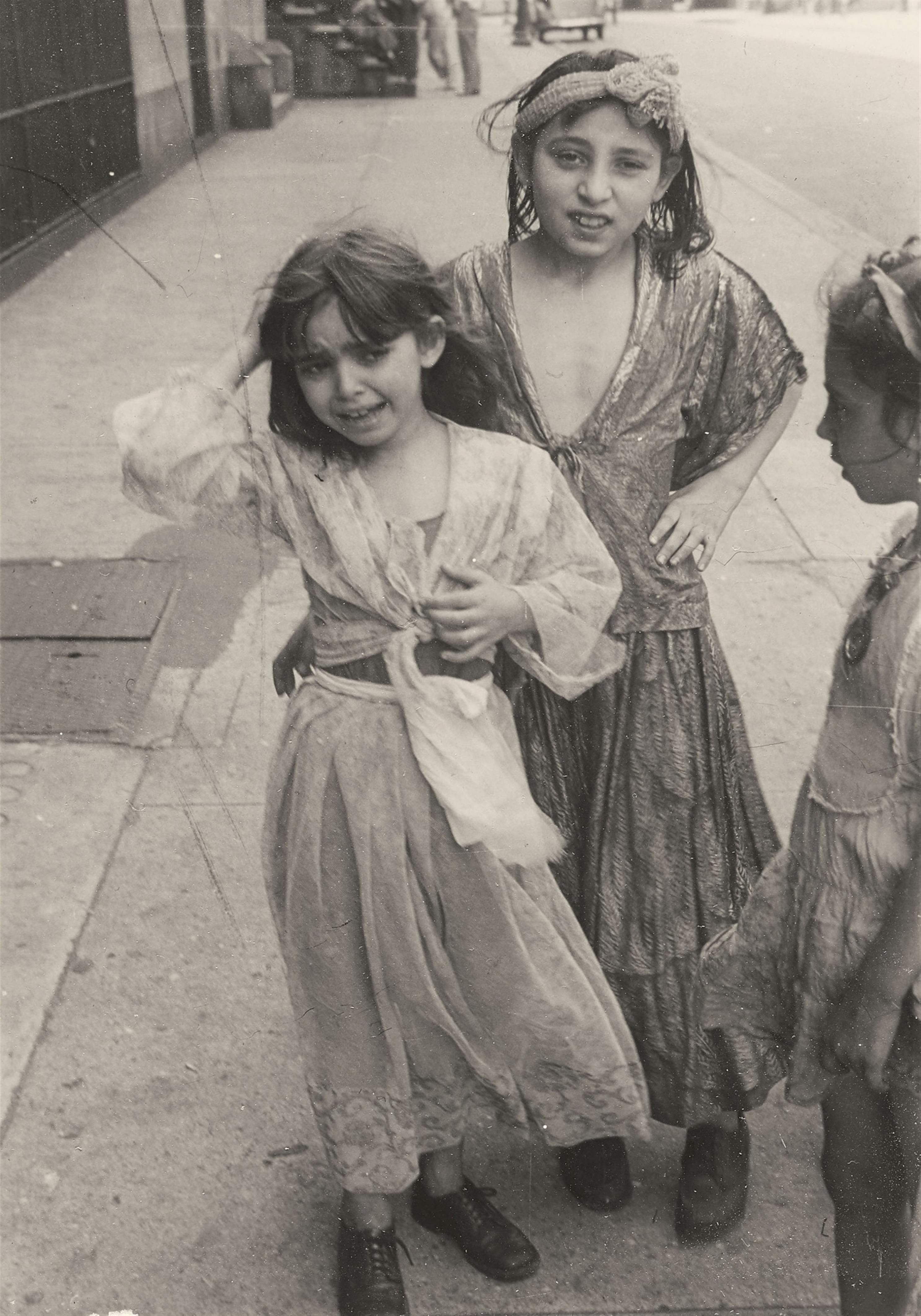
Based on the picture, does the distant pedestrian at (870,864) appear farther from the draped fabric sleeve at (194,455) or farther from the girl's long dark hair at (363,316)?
the draped fabric sleeve at (194,455)

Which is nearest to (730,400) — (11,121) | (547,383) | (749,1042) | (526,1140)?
(547,383)

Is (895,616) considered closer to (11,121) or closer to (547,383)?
(547,383)

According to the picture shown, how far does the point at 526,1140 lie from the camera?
233 centimetres

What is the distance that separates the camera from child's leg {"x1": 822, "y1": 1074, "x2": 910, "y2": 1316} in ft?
5.90

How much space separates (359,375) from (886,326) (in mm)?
664

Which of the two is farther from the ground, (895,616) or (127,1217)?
(895,616)

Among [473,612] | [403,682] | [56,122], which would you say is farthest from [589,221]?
[56,122]

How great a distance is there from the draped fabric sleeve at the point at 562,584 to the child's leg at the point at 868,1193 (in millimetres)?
672

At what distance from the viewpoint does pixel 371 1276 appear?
2113 millimetres

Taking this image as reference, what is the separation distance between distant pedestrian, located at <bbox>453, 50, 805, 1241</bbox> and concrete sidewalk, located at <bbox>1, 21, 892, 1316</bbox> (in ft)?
0.42

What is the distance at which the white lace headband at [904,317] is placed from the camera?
1.70 metres

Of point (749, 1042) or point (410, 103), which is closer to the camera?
point (749, 1042)

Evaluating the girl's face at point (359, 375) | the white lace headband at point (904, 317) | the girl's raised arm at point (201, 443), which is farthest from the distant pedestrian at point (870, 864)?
the girl's raised arm at point (201, 443)

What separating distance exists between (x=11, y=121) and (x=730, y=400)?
514 cm
